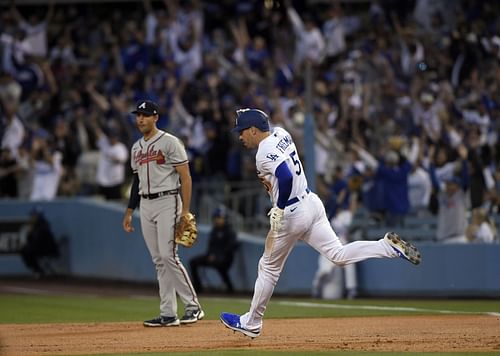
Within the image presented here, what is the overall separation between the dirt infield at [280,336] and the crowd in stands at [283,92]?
4921 mm

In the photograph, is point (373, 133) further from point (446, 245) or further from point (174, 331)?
point (174, 331)

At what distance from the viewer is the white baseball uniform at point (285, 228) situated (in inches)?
364

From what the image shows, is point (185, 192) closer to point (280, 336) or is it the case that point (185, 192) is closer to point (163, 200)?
point (163, 200)

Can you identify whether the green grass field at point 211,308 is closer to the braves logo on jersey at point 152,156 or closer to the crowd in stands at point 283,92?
the crowd in stands at point 283,92

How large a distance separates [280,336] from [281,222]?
1475 mm

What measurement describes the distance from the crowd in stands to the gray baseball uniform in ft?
18.9

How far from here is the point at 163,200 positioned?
11.0 meters

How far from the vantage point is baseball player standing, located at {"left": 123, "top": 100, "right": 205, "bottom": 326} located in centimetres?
1097

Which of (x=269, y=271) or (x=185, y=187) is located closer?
(x=269, y=271)

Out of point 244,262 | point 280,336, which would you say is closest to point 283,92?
point 244,262

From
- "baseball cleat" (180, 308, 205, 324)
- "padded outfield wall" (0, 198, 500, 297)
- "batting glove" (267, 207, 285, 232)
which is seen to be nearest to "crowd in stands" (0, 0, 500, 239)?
"padded outfield wall" (0, 198, 500, 297)

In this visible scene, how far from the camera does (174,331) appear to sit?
1063 centimetres

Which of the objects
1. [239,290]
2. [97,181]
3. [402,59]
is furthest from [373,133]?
[97,181]

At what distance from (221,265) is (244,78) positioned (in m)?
5.14
